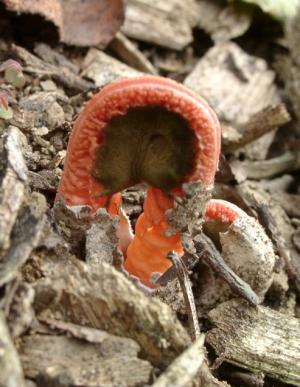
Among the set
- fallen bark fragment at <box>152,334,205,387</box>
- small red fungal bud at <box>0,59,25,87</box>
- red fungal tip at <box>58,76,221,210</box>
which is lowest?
small red fungal bud at <box>0,59,25,87</box>

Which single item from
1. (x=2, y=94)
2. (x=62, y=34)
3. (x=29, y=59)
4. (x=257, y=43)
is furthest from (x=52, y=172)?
(x=257, y=43)

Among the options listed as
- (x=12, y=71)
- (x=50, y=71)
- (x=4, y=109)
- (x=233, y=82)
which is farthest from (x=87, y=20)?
(x=4, y=109)

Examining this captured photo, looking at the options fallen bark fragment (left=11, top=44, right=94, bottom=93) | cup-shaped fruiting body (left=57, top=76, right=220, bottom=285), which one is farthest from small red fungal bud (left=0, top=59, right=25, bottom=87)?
cup-shaped fruiting body (left=57, top=76, right=220, bottom=285)

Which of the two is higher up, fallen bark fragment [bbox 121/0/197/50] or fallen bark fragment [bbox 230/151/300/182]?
fallen bark fragment [bbox 121/0/197/50]

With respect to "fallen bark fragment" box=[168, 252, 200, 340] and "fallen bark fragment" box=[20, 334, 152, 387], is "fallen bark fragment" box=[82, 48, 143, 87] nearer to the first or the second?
"fallen bark fragment" box=[168, 252, 200, 340]

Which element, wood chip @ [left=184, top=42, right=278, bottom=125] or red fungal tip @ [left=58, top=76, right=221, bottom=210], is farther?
wood chip @ [left=184, top=42, right=278, bottom=125]
